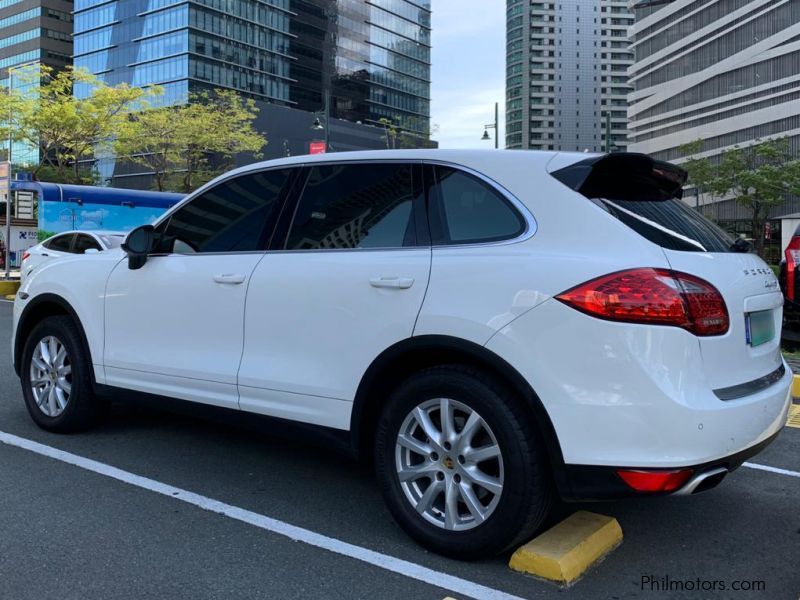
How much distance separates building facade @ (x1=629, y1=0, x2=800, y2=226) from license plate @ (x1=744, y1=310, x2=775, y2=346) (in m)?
63.4

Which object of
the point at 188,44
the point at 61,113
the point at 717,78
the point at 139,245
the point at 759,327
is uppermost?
the point at 188,44

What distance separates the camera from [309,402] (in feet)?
11.4

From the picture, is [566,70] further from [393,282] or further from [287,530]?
[287,530]

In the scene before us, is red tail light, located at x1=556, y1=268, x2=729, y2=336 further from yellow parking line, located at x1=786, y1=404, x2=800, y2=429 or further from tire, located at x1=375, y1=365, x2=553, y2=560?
yellow parking line, located at x1=786, y1=404, x2=800, y2=429

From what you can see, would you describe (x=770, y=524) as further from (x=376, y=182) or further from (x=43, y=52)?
(x=43, y=52)

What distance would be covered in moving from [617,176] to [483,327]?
92cm

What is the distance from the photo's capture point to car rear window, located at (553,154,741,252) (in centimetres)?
291

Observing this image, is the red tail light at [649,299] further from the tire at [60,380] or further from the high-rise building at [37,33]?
the high-rise building at [37,33]

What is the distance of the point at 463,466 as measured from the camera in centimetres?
299

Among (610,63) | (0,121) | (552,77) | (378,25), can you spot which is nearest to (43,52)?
(378,25)

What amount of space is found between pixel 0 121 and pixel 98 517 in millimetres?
31015

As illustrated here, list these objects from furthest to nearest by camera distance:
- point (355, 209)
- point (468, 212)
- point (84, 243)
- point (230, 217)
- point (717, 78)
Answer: point (717, 78) < point (84, 243) < point (230, 217) < point (355, 209) < point (468, 212)

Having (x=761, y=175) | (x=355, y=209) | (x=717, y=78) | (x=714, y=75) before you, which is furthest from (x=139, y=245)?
(x=714, y=75)

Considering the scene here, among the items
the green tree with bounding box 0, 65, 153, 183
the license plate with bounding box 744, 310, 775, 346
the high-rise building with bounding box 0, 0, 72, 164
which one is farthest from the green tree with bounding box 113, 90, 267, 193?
the high-rise building with bounding box 0, 0, 72, 164
